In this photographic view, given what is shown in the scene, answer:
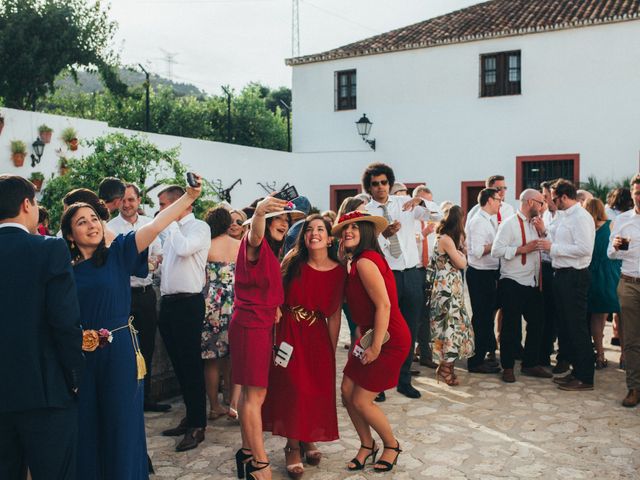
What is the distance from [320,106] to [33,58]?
8.93 m

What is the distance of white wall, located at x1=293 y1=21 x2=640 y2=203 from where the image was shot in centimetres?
1753

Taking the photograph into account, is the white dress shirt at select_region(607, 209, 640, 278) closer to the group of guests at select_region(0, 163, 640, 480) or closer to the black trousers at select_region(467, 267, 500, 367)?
the group of guests at select_region(0, 163, 640, 480)

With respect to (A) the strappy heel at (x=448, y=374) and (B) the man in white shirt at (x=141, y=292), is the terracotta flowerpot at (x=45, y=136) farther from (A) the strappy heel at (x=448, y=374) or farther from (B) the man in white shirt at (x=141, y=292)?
(A) the strappy heel at (x=448, y=374)

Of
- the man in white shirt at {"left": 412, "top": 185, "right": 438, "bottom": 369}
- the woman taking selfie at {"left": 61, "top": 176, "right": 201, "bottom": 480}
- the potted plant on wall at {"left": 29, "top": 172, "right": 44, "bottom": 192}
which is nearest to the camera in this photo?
the woman taking selfie at {"left": 61, "top": 176, "right": 201, "bottom": 480}

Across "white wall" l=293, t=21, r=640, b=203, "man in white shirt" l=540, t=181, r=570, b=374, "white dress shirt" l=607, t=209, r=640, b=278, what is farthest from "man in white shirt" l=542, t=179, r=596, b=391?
"white wall" l=293, t=21, r=640, b=203

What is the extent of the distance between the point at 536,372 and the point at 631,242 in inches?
69.0

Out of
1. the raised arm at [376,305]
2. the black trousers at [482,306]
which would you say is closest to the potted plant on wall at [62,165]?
the black trousers at [482,306]

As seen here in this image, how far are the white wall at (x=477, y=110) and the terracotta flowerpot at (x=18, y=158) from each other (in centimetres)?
1081

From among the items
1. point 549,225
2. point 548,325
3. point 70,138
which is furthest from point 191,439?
point 70,138

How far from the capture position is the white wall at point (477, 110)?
690 inches

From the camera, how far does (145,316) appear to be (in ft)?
17.8

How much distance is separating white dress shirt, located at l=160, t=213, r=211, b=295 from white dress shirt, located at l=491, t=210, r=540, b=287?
320 centimetres

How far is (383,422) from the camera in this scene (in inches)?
178

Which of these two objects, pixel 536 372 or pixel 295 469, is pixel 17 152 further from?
pixel 295 469
